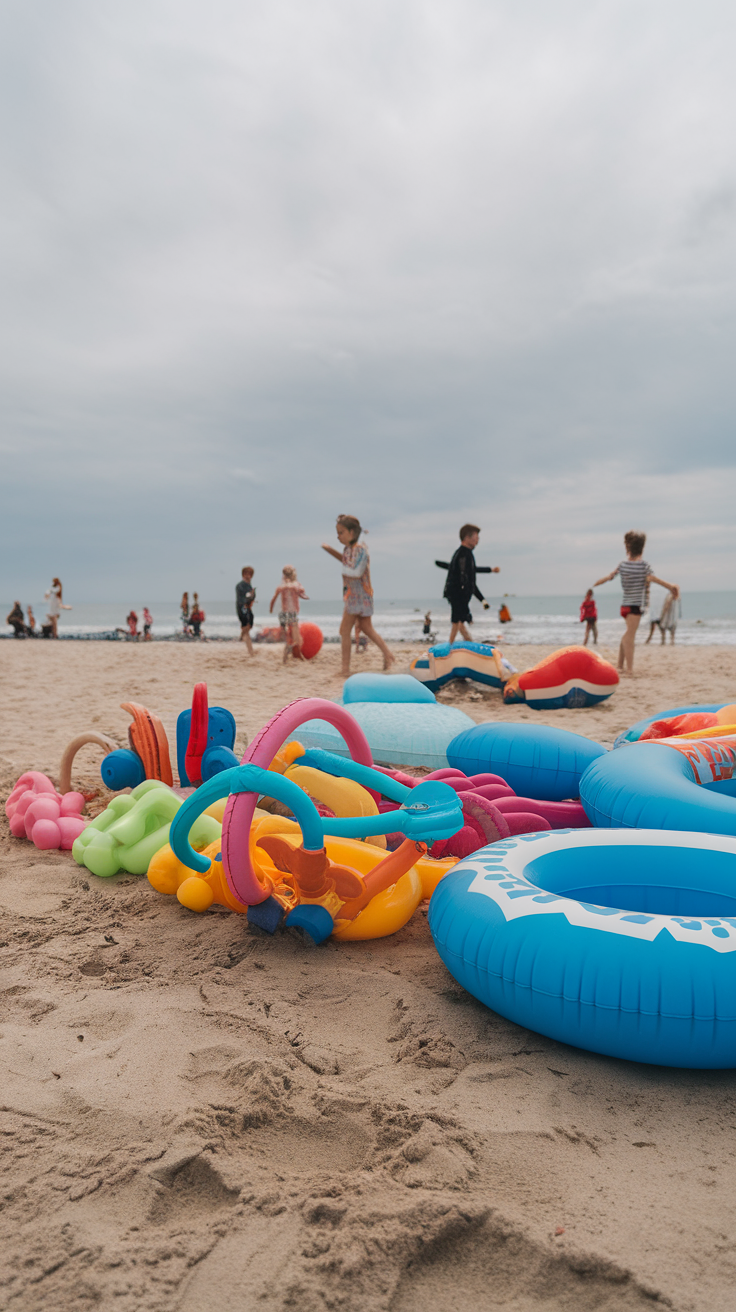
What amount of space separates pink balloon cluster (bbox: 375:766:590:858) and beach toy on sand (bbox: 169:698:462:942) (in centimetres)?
46

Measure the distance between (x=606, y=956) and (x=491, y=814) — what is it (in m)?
1.21

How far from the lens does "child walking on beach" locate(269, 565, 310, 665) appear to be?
11.9 metres

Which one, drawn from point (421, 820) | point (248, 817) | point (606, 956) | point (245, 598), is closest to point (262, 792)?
point (248, 817)

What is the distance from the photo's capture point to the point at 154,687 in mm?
8891

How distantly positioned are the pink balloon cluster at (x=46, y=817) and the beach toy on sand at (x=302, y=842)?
1235 mm

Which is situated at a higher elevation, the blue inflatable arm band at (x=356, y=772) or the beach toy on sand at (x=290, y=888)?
the blue inflatable arm band at (x=356, y=772)

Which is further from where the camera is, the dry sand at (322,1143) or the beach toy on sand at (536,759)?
the beach toy on sand at (536,759)

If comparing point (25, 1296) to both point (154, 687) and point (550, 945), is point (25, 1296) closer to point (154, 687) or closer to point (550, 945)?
point (550, 945)

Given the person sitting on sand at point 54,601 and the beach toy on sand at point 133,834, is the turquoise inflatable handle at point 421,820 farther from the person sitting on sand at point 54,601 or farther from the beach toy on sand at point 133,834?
the person sitting on sand at point 54,601

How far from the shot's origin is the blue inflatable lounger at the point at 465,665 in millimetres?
7898

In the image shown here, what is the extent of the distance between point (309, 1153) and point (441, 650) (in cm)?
669

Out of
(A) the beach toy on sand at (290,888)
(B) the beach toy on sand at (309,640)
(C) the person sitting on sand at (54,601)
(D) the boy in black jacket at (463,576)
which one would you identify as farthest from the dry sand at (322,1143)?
(C) the person sitting on sand at (54,601)

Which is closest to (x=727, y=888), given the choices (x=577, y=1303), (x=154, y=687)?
(x=577, y=1303)

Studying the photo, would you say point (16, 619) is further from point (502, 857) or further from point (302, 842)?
point (502, 857)
